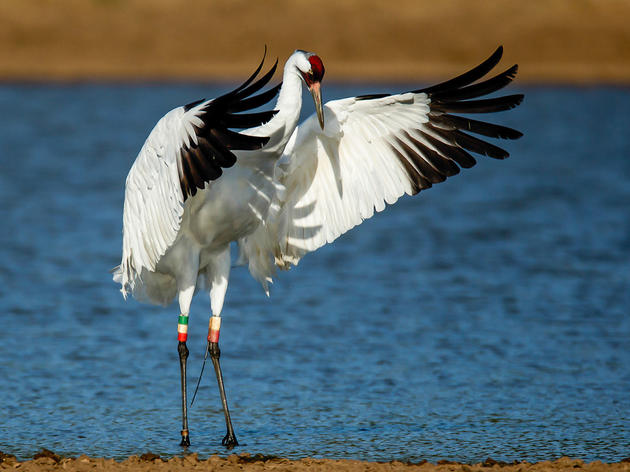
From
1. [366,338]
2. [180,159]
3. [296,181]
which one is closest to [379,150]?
[296,181]

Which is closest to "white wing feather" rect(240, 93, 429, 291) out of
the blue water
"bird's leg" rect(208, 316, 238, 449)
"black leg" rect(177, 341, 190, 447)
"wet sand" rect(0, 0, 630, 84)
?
"bird's leg" rect(208, 316, 238, 449)

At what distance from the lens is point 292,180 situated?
28.0 ft

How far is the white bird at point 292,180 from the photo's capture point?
763 cm

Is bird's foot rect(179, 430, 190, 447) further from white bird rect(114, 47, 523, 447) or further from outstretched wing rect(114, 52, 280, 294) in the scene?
outstretched wing rect(114, 52, 280, 294)

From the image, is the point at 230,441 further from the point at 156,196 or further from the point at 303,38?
the point at 303,38

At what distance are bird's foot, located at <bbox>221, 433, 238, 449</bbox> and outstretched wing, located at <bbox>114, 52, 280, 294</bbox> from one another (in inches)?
52.5

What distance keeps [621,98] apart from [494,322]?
23.5m

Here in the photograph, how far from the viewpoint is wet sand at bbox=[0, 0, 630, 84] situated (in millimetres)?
36562

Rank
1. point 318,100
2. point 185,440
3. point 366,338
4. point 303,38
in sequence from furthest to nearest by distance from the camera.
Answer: point 303,38, point 366,338, point 185,440, point 318,100

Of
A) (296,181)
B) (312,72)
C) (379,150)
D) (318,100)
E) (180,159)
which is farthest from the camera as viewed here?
(296,181)

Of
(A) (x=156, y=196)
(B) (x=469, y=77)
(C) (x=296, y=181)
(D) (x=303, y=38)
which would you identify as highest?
(D) (x=303, y=38)

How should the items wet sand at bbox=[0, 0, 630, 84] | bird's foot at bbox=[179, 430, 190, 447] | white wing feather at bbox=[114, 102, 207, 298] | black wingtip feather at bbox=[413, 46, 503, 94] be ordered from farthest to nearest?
wet sand at bbox=[0, 0, 630, 84], bird's foot at bbox=[179, 430, 190, 447], black wingtip feather at bbox=[413, 46, 503, 94], white wing feather at bbox=[114, 102, 207, 298]

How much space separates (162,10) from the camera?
4056 cm

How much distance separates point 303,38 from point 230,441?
31060mm
